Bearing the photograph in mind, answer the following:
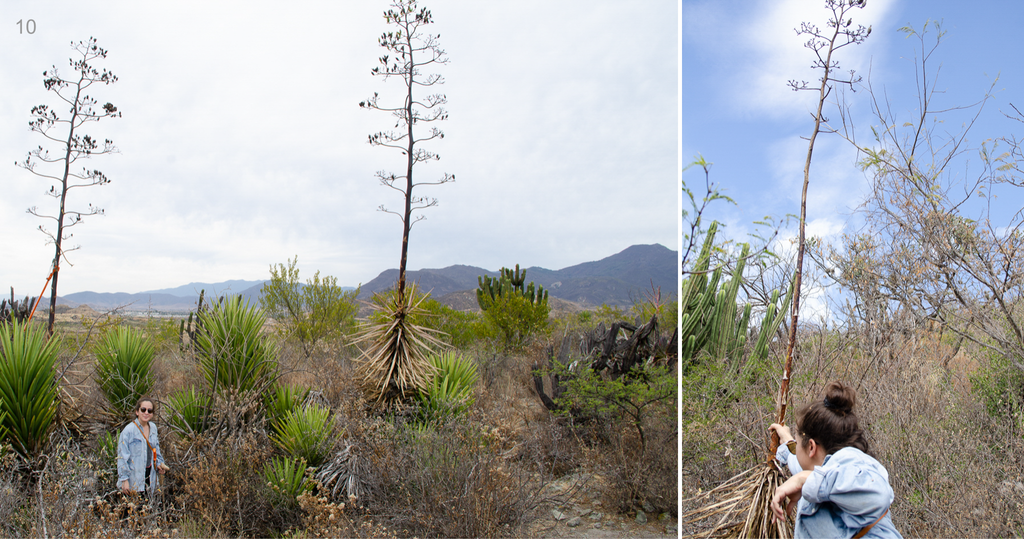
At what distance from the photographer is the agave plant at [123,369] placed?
573 cm

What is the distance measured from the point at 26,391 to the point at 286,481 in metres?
2.72

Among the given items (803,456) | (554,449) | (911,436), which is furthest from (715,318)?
(803,456)

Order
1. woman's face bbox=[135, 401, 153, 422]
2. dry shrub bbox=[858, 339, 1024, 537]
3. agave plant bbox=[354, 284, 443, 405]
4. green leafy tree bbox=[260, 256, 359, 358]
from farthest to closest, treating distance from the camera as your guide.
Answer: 1. green leafy tree bbox=[260, 256, 359, 358]
2. agave plant bbox=[354, 284, 443, 405]
3. woman's face bbox=[135, 401, 153, 422]
4. dry shrub bbox=[858, 339, 1024, 537]

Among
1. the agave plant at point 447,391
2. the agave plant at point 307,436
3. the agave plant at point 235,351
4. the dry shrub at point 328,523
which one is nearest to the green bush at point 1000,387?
the agave plant at point 447,391

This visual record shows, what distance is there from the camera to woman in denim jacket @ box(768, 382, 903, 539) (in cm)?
187

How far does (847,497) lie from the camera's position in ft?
6.17

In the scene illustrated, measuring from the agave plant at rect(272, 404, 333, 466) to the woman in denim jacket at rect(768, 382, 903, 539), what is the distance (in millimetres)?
4411

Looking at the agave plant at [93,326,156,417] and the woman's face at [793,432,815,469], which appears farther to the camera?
the agave plant at [93,326,156,417]

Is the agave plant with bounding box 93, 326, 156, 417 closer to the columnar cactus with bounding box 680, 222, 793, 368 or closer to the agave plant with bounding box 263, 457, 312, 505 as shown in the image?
the agave plant with bounding box 263, 457, 312, 505

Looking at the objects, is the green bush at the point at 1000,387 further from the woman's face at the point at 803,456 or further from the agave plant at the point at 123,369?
the agave plant at the point at 123,369

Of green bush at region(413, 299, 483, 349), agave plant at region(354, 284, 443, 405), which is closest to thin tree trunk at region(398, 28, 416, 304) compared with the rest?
agave plant at region(354, 284, 443, 405)

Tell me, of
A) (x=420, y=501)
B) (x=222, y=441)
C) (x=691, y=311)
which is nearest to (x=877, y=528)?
(x=420, y=501)

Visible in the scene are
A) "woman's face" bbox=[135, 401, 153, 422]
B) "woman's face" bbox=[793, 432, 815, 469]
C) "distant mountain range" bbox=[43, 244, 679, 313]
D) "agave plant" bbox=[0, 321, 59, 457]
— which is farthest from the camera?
"distant mountain range" bbox=[43, 244, 679, 313]

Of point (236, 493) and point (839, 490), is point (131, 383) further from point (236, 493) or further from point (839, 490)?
point (839, 490)
